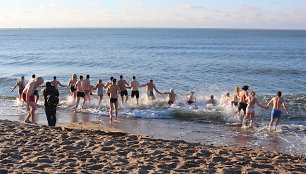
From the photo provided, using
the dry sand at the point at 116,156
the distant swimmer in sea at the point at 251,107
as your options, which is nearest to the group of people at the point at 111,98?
the distant swimmer in sea at the point at 251,107

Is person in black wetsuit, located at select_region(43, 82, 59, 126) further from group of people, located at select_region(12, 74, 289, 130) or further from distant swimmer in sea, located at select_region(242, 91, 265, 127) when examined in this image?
distant swimmer in sea, located at select_region(242, 91, 265, 127)

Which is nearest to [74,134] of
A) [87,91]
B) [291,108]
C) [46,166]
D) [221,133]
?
[46,166]

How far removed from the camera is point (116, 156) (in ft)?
21.1

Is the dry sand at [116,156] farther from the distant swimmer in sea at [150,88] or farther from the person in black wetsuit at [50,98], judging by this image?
the distant swimmer in sea at [150,88]

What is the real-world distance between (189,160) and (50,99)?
4.46 metres

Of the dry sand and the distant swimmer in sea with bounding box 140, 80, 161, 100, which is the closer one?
the dry sand

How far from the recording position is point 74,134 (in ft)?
26.2

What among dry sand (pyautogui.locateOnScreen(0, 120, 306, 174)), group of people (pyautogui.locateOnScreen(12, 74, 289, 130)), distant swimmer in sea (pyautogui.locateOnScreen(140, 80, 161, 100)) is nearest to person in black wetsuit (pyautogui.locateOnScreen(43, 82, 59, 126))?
group of people (pyautogui.locateOnScreen(12, 74, 289, 130))

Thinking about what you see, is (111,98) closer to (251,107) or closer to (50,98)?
(50,98)

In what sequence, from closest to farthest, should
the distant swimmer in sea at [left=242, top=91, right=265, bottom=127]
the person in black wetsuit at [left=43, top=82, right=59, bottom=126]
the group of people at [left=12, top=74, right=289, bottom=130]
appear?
the person in black wetsuit at [left=43, top=82, right=59, bottom=126], the group of people at [left=12, top=74, right=289, bottom=130], the distant swimmer in sea at [left=242, top=91, right=265, bottom=127]

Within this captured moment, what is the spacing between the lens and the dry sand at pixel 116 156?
19.0 ft

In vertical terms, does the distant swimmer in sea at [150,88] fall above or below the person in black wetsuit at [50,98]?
below

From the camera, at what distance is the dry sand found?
5.80 m

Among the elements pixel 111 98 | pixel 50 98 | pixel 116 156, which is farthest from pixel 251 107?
pixel 50 98
